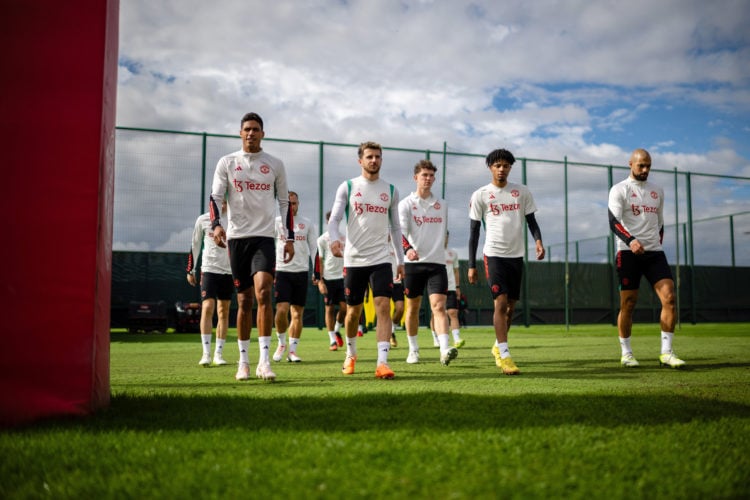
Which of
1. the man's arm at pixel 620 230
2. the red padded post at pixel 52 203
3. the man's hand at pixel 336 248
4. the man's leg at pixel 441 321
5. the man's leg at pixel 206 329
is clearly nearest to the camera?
the red padded post at pixel 52 203

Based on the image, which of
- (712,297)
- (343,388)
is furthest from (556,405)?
(712,297)

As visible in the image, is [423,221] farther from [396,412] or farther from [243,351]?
[396,412]

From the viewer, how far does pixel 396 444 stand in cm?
266

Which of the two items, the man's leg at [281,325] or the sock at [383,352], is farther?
the man's leg at [281,325]

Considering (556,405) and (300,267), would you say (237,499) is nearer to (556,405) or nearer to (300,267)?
(556,405)

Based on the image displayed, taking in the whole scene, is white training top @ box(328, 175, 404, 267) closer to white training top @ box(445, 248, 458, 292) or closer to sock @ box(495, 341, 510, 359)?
sock @ box(495, 341, 510, 359)

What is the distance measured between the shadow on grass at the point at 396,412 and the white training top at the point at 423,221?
3.45 metres

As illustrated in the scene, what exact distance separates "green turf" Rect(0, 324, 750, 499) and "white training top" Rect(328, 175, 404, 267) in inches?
62.8

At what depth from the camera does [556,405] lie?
3.70 metres

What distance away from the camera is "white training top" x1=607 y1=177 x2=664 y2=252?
6699mm

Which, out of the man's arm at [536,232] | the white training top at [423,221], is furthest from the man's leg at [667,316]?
the white training top at [423,221]

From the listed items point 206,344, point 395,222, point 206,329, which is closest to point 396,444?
point 395,222

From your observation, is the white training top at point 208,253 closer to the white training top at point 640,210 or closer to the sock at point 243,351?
the sock at point 243,351

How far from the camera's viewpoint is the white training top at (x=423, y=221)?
7438 mm
